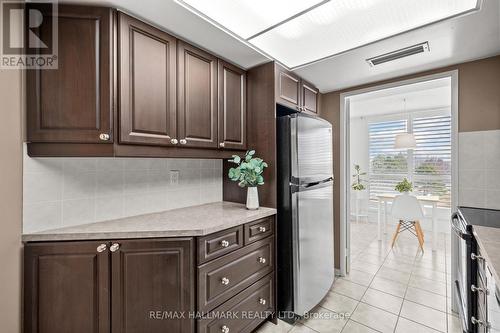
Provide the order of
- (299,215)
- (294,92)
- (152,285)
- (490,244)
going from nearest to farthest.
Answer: (490,244) < (152,285) < (299,215) < (294,92)

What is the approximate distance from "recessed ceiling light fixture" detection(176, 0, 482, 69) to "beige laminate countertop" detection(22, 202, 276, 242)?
1.26 meters

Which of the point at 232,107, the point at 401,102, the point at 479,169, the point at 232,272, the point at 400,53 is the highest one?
the point at 401,102

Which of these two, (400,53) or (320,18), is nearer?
(320,18)

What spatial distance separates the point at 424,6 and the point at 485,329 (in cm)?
177

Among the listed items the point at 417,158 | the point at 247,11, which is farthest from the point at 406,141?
the point at 247,11

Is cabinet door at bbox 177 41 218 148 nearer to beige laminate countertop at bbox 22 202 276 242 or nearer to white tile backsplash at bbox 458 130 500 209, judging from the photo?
beige laminate countertop at bbox 22 202 276 242

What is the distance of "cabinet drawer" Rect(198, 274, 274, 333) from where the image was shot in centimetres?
145

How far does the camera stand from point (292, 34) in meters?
1.63

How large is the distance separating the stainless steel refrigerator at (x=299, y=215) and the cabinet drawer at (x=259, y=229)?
0.44ft

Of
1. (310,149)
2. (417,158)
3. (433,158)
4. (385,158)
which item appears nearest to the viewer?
(310,149)

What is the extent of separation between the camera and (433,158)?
4.28 meters

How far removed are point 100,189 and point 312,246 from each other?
5.59 ft

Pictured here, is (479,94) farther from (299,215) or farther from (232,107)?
(232,107)

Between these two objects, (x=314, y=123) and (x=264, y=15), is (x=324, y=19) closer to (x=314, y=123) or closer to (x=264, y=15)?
(x=264, y=15)
